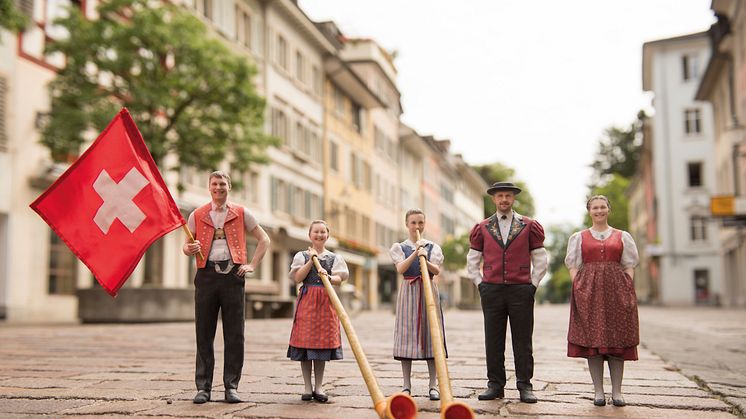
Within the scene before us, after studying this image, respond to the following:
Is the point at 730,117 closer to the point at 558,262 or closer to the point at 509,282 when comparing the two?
the point at 509,282

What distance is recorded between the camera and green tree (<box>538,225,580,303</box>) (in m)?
118

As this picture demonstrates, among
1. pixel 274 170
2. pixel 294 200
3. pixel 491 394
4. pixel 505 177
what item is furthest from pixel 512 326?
pixel 505 177

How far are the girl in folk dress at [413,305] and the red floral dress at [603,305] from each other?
2.99 ft

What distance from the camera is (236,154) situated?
21172 millimetres

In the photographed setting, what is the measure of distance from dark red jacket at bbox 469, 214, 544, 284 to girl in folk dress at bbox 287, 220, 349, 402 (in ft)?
3.28

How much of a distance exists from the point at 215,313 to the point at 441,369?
192 centimetres

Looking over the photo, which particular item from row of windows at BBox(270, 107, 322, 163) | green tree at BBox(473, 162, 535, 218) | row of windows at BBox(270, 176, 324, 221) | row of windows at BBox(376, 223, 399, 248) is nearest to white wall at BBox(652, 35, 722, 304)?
row of windows at BBox(376, 223, 399, 248)

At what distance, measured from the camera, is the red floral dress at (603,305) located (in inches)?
233

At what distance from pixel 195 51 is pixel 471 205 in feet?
228

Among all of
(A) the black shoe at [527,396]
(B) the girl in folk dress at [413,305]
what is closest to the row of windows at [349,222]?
(B) the girl in folk dress at [413,305]

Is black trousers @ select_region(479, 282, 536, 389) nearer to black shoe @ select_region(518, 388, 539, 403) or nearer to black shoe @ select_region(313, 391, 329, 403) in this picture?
black shoe @ select_region(518, 388, 539, 403)

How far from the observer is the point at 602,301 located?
5957 mm

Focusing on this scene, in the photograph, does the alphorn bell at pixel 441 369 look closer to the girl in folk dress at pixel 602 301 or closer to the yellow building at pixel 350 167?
the girl in folk dress at pixel 602 301

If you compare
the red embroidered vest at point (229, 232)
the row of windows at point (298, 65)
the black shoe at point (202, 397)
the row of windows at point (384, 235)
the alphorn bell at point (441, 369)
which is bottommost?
the black shoe at point (202, 397)
